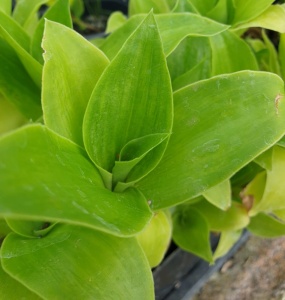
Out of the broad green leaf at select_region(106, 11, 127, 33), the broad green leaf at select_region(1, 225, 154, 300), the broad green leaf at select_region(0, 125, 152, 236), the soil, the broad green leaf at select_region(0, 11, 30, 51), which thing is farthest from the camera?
the soil

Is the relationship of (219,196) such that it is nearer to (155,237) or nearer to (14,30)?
(155,237)

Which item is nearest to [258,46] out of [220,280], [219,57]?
[219,57]

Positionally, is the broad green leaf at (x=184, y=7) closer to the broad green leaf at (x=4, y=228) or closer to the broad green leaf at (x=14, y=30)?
the broad green leaf at (x=14, y=30)

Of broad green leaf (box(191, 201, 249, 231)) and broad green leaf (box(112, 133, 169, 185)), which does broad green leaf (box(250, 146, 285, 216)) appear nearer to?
broad green leaf (box(191, 201, 249, 231))

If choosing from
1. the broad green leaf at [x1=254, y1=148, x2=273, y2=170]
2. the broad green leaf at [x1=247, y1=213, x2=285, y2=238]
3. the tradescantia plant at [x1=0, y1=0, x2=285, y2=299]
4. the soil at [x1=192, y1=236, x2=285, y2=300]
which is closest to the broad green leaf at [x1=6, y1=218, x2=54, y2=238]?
the tradescantia plant at [x1=0, y1=0, x2=285, y2=299]

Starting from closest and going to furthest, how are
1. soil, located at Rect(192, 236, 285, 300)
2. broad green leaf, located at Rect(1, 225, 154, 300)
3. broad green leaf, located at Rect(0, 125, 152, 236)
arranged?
broad green leaf, located at Rect(0, 125, 152, 236)
broad green leaf, located at Rect(1, 225, 154, 300)
soil, located at Rect(192, 236, 285, 300)

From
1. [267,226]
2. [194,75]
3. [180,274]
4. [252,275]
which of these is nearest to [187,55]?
[194,75]

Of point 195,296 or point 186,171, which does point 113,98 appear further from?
point 195,296
